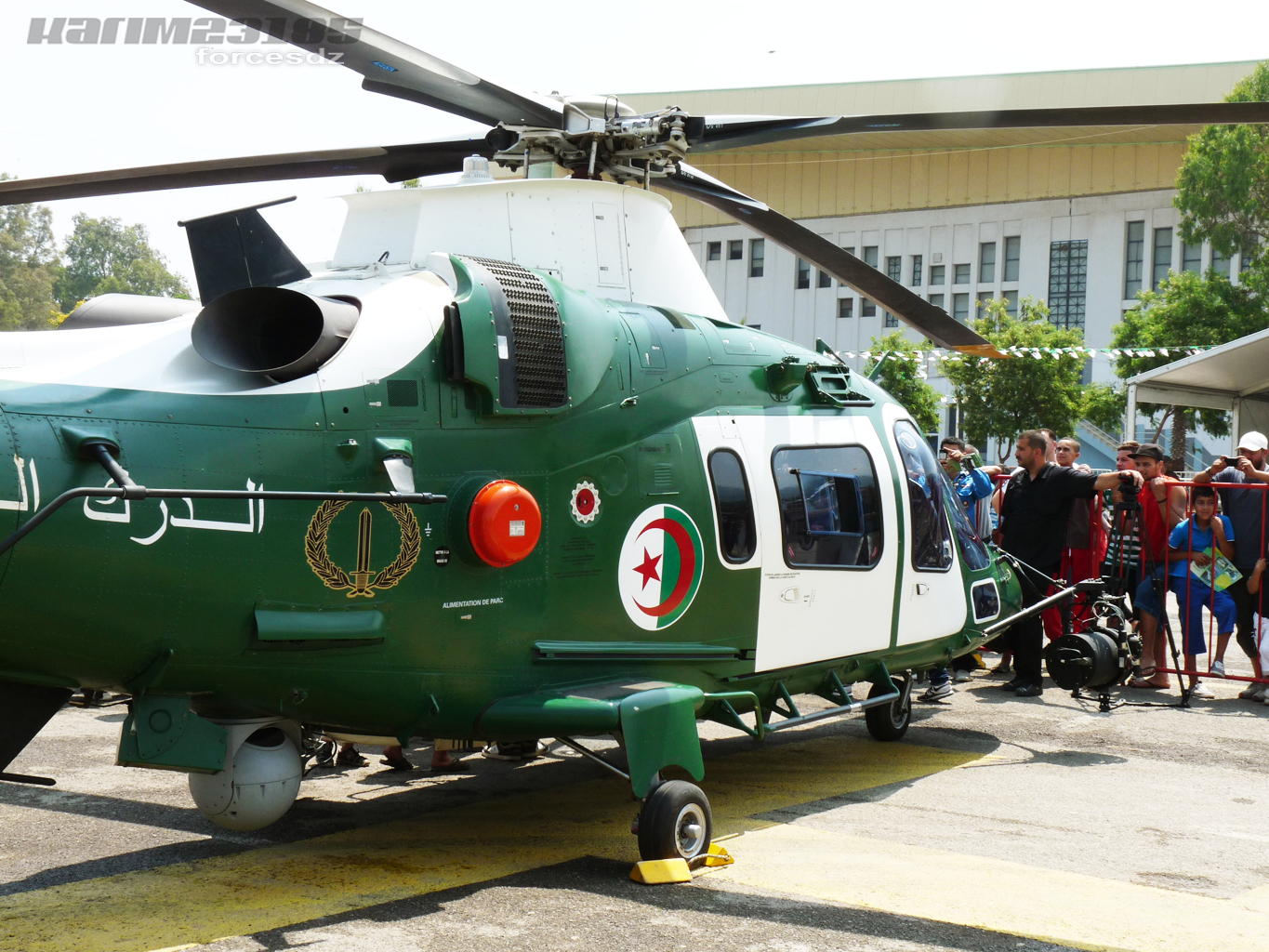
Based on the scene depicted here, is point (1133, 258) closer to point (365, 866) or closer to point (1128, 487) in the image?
point (1128, 487)

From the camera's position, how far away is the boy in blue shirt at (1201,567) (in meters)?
11.1

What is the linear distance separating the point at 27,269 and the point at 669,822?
88228 millimetres

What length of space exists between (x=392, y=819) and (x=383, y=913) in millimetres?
1717

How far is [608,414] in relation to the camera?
21.3 ft

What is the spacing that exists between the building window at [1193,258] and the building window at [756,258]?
2126cm

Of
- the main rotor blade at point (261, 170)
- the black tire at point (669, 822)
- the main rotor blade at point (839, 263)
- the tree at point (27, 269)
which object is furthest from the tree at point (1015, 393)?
the tree at point (27, 269)

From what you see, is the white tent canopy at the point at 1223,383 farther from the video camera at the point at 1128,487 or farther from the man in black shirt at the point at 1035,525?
the video camera at the point at 1128,487

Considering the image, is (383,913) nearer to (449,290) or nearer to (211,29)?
(449,290)

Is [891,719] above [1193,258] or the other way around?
the other way around

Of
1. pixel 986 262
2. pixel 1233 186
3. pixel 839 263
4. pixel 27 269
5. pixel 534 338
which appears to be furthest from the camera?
pixel 27 269

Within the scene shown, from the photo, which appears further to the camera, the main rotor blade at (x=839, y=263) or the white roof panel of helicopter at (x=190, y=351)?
the main rotor blade at (x=839, y=263)

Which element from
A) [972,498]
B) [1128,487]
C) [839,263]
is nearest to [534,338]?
[839,263]

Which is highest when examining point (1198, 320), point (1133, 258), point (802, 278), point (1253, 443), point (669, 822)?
point (1133, 258)

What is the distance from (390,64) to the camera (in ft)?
19.0
